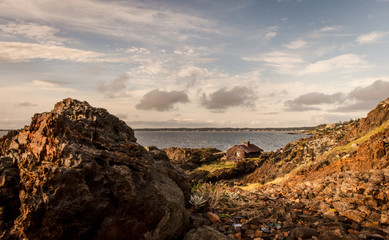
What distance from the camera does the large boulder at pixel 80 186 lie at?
3.68m

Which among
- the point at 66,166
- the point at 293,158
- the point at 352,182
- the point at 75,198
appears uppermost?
the point at 66,166

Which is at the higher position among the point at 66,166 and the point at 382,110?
the point at 382,110

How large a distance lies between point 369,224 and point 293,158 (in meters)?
20.6

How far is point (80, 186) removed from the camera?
3.80m

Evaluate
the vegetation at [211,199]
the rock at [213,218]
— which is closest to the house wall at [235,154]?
the vegetation at [211,199]

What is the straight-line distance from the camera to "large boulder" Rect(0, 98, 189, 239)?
3680 mm

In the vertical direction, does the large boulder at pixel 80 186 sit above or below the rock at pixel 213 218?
above

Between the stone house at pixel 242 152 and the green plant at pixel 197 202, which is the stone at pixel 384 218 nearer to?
the green plant at pixel 197 202

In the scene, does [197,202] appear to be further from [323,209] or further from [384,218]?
[384,218]

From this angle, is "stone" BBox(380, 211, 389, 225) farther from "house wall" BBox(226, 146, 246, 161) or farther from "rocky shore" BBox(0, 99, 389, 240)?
"house wall" BBox(226, 146, 246, 161)

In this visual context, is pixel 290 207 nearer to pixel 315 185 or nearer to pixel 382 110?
pixel 315 185

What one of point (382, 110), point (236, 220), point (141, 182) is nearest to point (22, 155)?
point (141, 182)

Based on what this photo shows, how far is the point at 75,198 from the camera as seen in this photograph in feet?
12.2

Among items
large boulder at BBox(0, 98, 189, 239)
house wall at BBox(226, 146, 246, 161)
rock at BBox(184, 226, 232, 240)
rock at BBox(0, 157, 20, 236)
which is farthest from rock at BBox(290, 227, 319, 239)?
house wall at BBox(226, 146, 246, 161)
